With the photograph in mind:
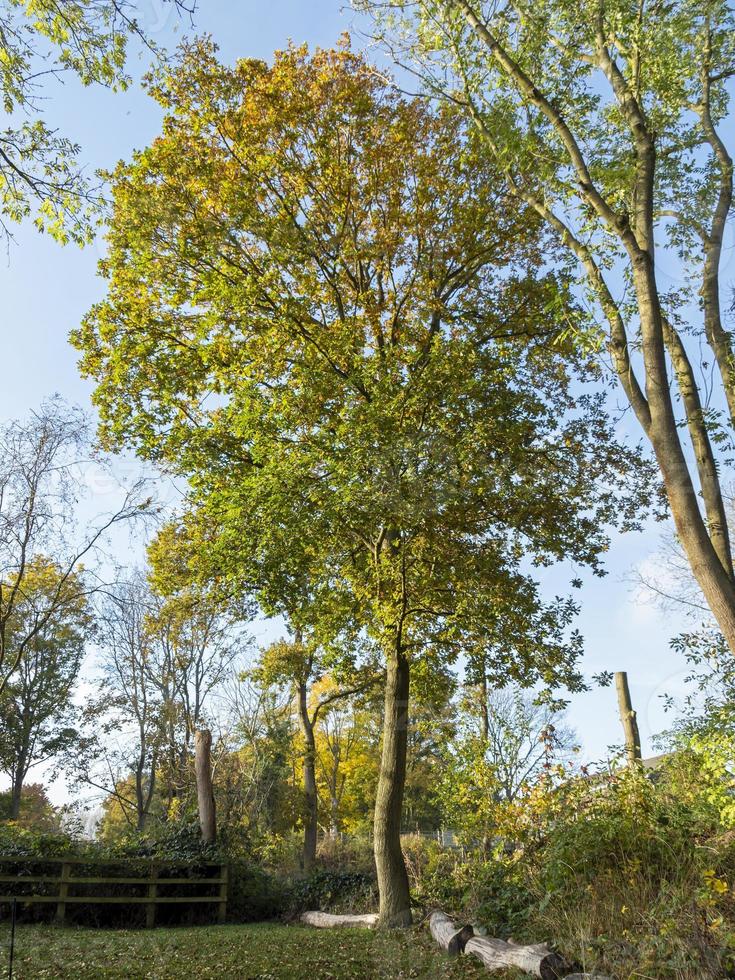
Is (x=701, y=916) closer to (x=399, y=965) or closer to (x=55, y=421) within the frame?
(x=399, y=965)

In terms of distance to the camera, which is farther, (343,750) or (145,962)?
(343,750)

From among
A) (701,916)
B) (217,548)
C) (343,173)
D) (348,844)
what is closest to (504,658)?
(217,548)

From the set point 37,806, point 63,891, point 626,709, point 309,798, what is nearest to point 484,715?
point 626,709

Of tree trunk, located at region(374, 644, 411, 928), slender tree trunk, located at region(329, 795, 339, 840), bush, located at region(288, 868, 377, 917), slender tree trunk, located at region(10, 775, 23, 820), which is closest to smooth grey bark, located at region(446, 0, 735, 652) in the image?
tree trunk, located at region(374, 644, 411, 928)

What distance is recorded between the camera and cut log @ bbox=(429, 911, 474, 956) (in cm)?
766

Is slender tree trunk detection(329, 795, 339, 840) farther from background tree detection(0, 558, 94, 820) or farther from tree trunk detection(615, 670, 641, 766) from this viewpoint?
tree trunk detection(615, 670, 641, 766)

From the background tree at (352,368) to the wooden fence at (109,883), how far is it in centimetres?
406

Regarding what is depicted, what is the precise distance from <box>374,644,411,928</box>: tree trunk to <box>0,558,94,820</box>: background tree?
14.4 m

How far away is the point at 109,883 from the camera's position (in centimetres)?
1214

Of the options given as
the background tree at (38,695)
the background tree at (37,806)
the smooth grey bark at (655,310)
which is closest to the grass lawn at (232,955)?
the smooth grey bark at (655,310)

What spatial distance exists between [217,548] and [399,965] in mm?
5687

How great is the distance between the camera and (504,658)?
11531mm

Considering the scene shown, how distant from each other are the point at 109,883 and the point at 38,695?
14883 millimetres

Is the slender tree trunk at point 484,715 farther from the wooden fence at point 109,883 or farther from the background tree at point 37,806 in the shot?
the background tree at point 37,806
